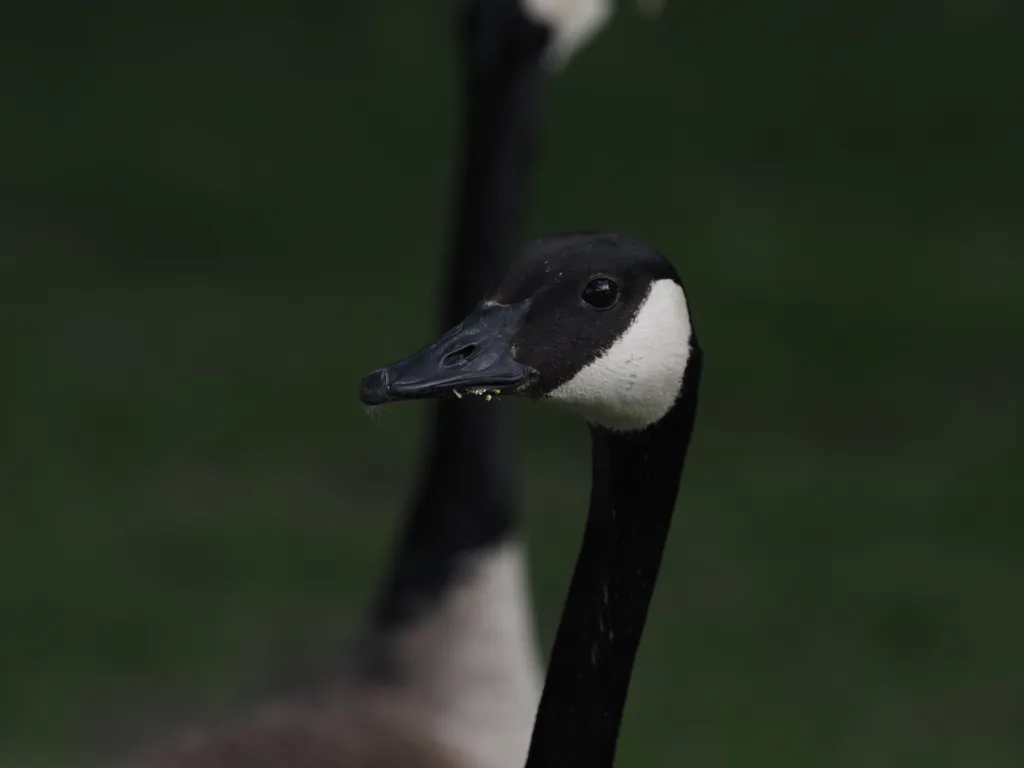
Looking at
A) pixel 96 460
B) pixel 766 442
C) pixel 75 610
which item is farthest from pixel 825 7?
pixel 75 610

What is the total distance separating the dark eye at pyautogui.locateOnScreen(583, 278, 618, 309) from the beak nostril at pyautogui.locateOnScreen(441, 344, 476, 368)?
111 millimetres

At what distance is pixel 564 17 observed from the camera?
2.74 meters

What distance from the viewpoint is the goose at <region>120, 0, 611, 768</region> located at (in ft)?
8.82

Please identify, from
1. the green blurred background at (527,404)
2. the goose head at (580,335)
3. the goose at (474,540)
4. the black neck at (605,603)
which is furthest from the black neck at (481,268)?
the goose head at (580,335)

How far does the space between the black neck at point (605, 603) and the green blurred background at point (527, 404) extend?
6.01 ft

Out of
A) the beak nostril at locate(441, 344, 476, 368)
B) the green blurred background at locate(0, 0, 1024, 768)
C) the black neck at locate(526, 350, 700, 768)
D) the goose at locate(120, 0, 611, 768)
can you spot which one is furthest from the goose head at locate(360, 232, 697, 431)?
the green blurred background at locate(0, 0, 1024, 768)

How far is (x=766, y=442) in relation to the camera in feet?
15.3

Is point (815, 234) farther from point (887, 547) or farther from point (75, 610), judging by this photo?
point (75, 610)

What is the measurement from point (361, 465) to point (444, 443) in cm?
175

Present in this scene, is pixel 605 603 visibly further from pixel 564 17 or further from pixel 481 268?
pixel 564 17

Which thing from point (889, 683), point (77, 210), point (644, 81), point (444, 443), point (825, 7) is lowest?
point (444, 443)

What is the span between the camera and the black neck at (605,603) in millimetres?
1658

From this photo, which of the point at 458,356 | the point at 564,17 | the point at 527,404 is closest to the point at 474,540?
the point at 564,17

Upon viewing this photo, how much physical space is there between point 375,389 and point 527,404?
334 centimetres
